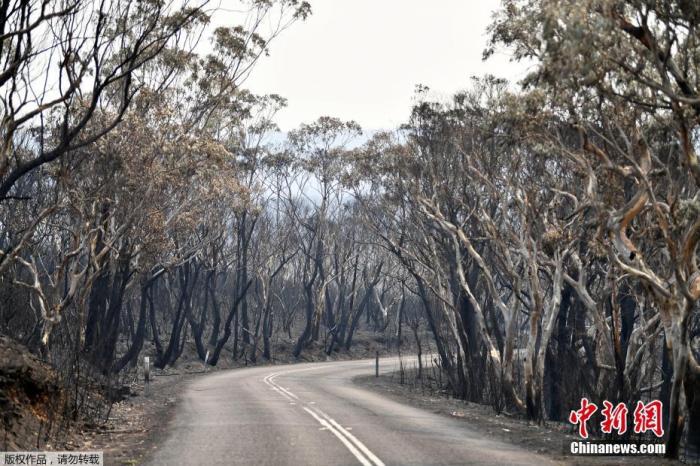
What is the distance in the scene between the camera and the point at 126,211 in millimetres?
26828

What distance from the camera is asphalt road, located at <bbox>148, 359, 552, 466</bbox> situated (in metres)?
12.1

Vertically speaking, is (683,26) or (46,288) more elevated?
(683,26)

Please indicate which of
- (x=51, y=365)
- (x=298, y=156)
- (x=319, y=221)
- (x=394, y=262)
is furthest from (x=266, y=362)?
(x=51, y=365)

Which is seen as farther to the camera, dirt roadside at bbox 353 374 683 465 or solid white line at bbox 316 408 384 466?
dirt roadside at bbox 353 374 683 465

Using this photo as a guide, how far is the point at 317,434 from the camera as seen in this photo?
581 inches

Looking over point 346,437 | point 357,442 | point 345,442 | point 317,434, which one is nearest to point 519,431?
point 346,437

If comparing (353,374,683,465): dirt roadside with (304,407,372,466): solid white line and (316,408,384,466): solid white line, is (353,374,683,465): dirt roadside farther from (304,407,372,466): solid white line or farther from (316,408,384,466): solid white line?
(304,407,372,466): solid white line

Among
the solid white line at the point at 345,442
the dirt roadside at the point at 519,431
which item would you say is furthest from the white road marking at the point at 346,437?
the dirt roadside at the point at 519,431

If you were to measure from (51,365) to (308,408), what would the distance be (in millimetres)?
6512

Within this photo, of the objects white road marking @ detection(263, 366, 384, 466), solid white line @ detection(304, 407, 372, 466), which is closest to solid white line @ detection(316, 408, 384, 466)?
white road marking @ detection(263, 366, 384, 466)

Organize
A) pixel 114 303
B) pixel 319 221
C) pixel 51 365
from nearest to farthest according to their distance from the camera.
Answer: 1. pixel 51 365
2. pixel 114 303
3. pixel 319 221

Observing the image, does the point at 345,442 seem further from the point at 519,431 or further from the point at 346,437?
the point at 519,431

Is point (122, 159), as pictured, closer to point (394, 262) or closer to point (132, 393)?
point (132, 393)

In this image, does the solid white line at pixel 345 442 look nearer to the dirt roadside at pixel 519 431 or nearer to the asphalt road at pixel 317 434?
the asphalt road at pixel 317 434
